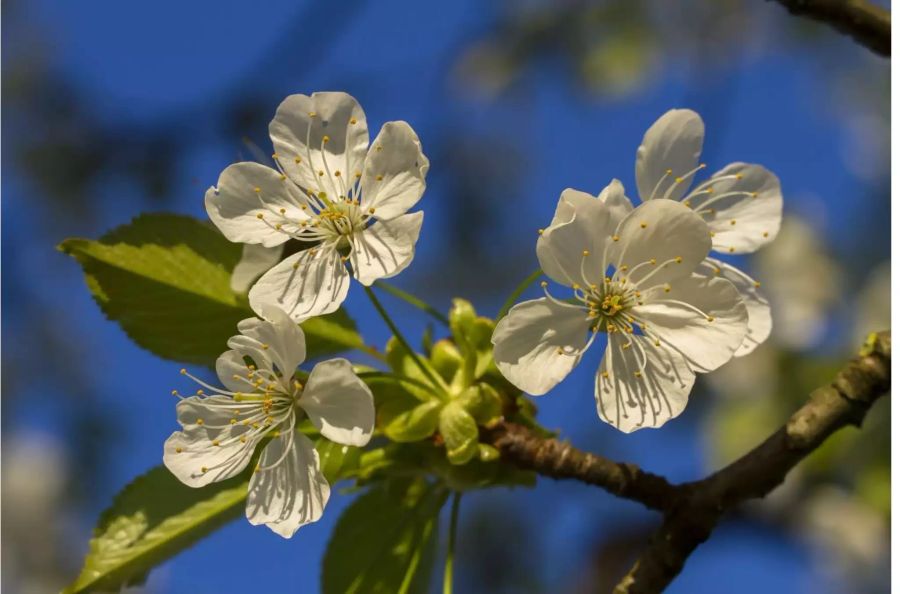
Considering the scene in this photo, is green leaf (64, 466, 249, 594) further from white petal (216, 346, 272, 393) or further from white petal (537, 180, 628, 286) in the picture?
white petal (537, 180, 628, 286)

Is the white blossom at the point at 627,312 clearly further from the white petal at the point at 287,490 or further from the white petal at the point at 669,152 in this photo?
the white petal at the point at 287,490

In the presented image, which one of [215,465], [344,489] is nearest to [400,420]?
[344,489]

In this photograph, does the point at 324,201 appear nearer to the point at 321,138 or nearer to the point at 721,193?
the point at 321,138

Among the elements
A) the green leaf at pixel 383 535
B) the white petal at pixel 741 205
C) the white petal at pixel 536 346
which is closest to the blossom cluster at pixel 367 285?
the white petal at pixel 536 346

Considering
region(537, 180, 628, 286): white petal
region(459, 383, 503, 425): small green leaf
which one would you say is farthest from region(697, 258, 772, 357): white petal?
region(459, 383, 503, 425): small green leaf

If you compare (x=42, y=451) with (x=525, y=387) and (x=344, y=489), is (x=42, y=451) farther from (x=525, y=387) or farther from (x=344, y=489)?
(x=525, y=387)

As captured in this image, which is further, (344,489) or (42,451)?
Answer: (42,451)
